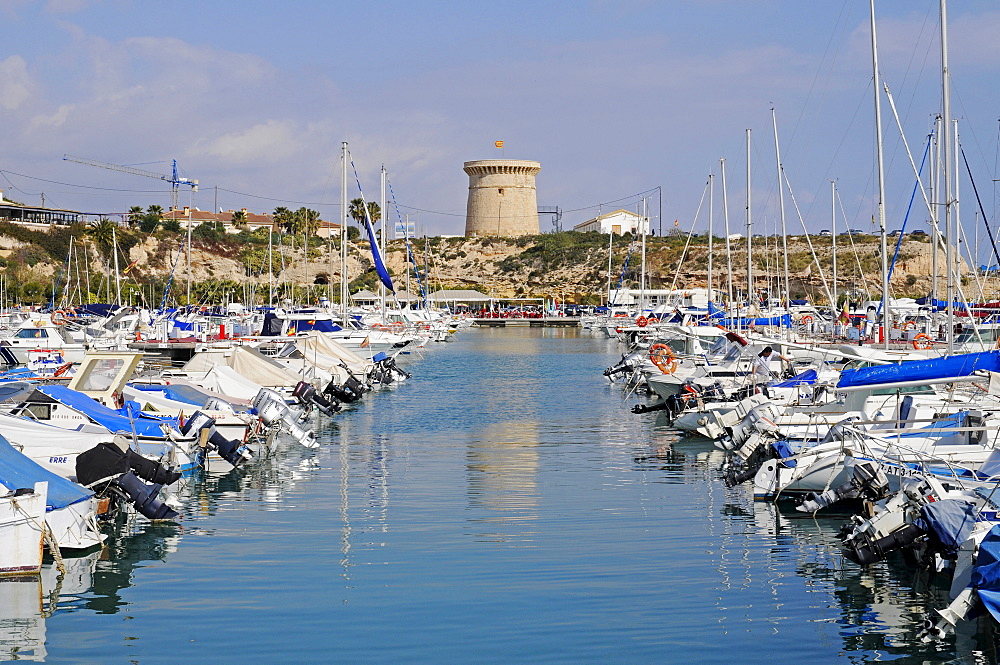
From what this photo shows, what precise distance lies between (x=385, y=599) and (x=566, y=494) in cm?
739

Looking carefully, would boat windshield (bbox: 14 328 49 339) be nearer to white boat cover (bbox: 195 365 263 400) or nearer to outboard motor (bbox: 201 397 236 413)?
white boat cover (bbox: 195 365 263 400)

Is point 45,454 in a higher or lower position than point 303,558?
higher

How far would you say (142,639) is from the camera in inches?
463

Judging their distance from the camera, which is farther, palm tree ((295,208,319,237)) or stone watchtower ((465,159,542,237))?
stone watchtower ((465,159,542,237))

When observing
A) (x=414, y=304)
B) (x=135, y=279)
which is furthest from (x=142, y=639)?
(x=135, y=279)

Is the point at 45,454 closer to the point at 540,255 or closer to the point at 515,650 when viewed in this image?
the point at 515,650

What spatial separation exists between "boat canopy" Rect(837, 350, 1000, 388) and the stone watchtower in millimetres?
118234

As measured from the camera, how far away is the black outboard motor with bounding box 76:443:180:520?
51.3 ft

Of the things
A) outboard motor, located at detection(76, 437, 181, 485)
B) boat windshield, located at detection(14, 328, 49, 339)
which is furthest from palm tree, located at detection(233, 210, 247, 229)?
outboard motor, located at detection(76, 437, 181, 485)

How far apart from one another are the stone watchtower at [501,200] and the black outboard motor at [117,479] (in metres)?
122

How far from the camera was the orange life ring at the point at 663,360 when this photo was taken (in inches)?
1390

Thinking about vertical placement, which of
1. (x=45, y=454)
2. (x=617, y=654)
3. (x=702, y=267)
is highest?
(x=702, y=267)

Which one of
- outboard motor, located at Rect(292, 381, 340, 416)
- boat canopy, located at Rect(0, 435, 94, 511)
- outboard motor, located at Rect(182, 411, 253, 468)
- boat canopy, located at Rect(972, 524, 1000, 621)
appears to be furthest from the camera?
outboard motor, located at Rect(292, 381, 340, 416)

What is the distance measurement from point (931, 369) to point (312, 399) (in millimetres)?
16371
